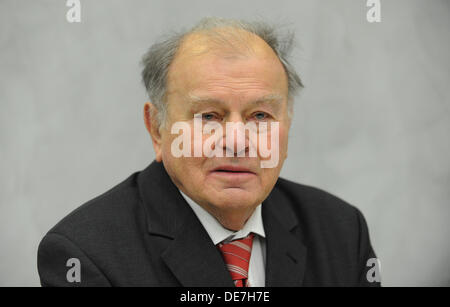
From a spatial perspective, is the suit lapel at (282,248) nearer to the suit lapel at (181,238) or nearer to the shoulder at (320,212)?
the shoulder at (320,212)

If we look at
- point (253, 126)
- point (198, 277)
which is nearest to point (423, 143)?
point (253, 126)

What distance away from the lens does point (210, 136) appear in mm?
2074

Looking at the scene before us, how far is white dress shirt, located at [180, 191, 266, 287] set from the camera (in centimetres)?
222

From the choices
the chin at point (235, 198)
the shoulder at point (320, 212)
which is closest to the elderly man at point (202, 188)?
the chin at point (235, 198)

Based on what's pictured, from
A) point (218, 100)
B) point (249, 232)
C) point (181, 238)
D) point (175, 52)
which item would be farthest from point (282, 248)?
point (175, 52)

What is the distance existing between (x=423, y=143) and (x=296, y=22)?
1144 mm

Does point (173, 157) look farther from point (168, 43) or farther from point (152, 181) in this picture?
point (168, 43)

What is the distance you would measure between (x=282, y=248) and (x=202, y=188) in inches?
19.8

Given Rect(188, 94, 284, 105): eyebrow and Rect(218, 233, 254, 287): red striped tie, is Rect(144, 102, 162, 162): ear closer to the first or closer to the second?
Rect(188, 94, 284, 105): eyebrow

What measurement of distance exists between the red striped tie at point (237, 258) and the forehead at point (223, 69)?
613 mm

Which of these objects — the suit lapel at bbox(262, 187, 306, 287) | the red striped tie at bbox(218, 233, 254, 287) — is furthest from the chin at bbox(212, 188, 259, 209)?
the suit lapel at bbox(262, 187, 306, 287)

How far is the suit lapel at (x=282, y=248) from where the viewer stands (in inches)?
89.2

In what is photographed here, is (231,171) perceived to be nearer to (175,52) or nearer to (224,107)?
(224,107)

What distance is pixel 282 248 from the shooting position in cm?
235
